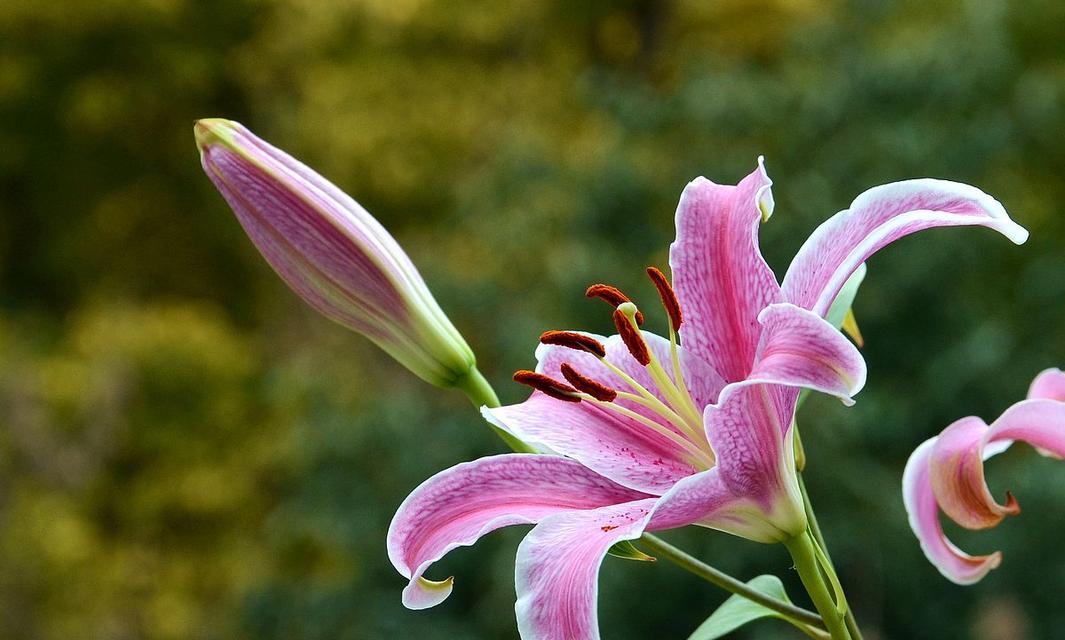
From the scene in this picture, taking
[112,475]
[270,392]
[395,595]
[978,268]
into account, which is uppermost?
[978,268]

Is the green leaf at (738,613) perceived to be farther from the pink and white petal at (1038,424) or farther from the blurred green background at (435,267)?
the blurred green background at (435,267)

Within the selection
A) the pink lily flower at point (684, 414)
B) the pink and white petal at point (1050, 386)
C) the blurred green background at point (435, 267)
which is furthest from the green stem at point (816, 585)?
the blurred green background at point (435, 267)

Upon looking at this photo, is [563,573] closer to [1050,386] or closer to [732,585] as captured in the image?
[732,585]

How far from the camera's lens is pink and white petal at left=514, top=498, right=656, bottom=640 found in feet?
1.11

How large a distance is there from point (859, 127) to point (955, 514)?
258 cm

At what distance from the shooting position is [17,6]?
6.39 m

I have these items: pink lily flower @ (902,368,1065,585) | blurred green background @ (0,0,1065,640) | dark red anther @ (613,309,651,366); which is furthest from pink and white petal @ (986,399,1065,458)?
blurred green background @ (0,0,1065,640)

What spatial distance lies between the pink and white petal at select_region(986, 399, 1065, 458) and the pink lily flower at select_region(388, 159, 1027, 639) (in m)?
0.06

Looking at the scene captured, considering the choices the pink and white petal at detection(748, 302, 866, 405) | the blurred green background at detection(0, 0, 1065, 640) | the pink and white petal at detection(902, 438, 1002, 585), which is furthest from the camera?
the blurred green background at detection(0, 0, 1065, 640)

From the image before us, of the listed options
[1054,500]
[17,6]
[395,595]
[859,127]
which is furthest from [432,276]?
[17,6]

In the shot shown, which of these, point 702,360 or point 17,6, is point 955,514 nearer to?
point 702,360

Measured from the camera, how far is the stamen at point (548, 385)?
15.3 inches

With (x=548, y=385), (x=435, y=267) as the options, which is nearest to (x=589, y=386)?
(x=548, y=385)

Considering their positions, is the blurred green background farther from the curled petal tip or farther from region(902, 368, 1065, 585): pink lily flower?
the curled petal tip
